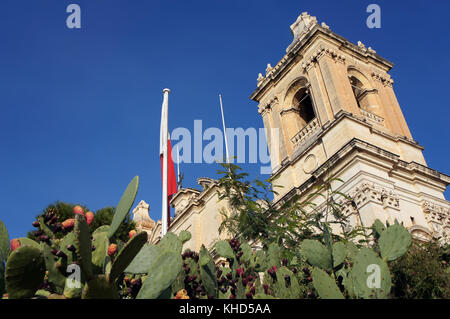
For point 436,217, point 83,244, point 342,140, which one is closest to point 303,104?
point 342,140

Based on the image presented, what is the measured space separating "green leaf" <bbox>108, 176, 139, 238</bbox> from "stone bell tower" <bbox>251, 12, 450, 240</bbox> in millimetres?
8757

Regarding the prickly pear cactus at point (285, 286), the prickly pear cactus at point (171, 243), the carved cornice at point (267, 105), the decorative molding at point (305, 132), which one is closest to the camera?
the prickly pear cactus at point (285, 286)

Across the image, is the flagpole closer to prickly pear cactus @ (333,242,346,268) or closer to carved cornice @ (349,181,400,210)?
prickly pear cactus @ (333,242,346,268)

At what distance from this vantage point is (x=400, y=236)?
3260 millimetres

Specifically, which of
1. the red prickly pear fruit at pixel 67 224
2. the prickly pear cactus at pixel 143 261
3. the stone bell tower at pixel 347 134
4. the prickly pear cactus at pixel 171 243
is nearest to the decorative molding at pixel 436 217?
the stone bell tower at pixel 347 134

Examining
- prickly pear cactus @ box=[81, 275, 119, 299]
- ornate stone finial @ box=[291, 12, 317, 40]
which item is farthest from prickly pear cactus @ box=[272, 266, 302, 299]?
ornate stone finial @ box=[291, 12, 317, 40]

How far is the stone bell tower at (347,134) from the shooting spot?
43.6ft

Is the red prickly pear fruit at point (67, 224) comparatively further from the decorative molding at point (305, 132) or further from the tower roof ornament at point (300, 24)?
the tower roof ornament at point (300, 24)

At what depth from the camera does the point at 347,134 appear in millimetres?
14484

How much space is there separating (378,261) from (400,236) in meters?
0.61

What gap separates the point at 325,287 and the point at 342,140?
12563 mm

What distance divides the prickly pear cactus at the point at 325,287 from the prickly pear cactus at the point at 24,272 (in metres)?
1.68

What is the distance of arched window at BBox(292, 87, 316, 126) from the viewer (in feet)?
63.2
